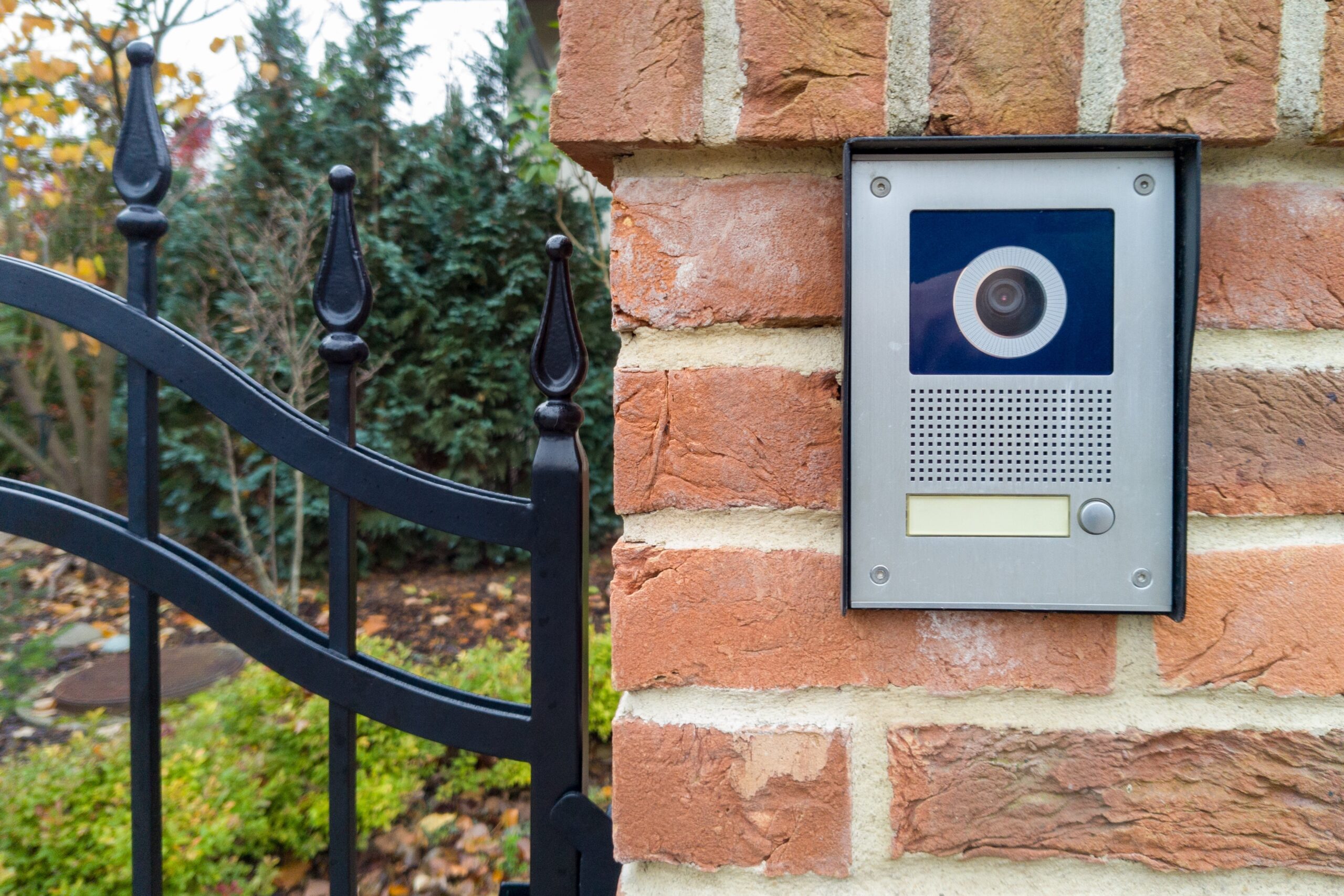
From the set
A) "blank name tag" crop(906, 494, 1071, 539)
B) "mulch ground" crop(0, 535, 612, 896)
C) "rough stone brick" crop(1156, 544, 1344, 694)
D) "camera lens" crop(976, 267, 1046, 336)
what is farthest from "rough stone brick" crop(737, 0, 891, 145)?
"mulch ground" crop(0, 535, 612, 896)

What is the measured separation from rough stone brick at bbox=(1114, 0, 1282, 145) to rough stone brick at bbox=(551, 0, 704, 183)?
0.28m

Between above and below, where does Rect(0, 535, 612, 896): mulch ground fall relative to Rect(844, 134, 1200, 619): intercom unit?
below

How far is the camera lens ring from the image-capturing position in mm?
555

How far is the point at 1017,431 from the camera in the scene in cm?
56

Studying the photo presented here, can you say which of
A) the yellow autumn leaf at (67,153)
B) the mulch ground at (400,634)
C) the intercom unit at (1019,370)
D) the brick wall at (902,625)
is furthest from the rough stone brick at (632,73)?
the yellow autumn leaf at (67,153)

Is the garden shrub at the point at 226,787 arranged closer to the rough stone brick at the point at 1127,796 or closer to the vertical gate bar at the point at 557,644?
the vertical gate bar at the point at 557,644

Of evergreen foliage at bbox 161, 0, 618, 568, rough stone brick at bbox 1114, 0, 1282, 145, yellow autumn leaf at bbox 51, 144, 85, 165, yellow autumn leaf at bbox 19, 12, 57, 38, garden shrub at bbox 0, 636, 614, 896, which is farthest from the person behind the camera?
evergreen foliage at bbox 161, 0, 618, 568

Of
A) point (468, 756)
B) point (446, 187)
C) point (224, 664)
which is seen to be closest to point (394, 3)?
point (446, 187)

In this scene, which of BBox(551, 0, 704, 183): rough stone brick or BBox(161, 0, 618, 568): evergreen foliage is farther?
BBox(161, 0, 618, 568): evergreen foliage

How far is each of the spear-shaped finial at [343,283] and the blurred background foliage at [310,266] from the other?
3.85m

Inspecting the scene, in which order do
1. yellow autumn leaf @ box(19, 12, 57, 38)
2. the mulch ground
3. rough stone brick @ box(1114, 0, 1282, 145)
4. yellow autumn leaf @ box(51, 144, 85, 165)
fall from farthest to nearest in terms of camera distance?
yellow autumn leaf @ box(51, 144, 85, 165)
yellow autumn leaf @ box(19, 12, 57, 38)
the mulch ground
rough stone brick @ box(1114, 0, 1282, 145)

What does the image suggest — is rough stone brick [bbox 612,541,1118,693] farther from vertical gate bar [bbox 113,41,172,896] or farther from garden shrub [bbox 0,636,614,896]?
garden shrub [bbox 0,636,614,896]

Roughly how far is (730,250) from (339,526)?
516 mm

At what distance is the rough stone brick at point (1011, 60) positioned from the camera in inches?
21.6
